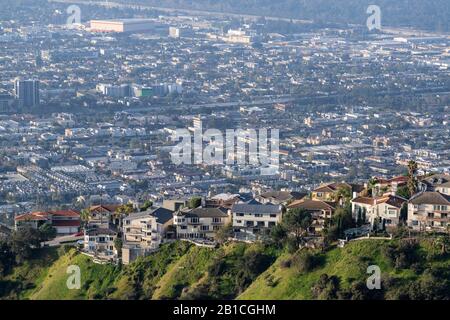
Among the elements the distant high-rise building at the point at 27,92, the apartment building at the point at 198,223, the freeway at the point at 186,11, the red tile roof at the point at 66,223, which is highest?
the apartment building at the point at 198,223

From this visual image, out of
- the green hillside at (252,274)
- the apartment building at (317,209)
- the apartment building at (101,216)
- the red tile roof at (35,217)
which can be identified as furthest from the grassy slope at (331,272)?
the red tile roof at (35,217)

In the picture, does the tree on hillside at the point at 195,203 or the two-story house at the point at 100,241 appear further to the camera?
the tree on hillside at the point at 195,203

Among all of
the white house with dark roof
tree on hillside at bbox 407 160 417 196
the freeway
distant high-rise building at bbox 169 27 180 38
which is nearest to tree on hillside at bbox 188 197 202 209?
the white house with dark roof

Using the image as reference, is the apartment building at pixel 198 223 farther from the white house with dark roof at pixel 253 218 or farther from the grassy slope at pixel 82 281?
the grassy slope at pixel 82 281

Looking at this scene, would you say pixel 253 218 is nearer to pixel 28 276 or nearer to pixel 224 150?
pixel 28 276

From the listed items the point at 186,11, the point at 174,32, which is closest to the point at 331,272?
the point at 174,32

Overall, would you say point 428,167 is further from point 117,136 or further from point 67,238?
point 67,238
